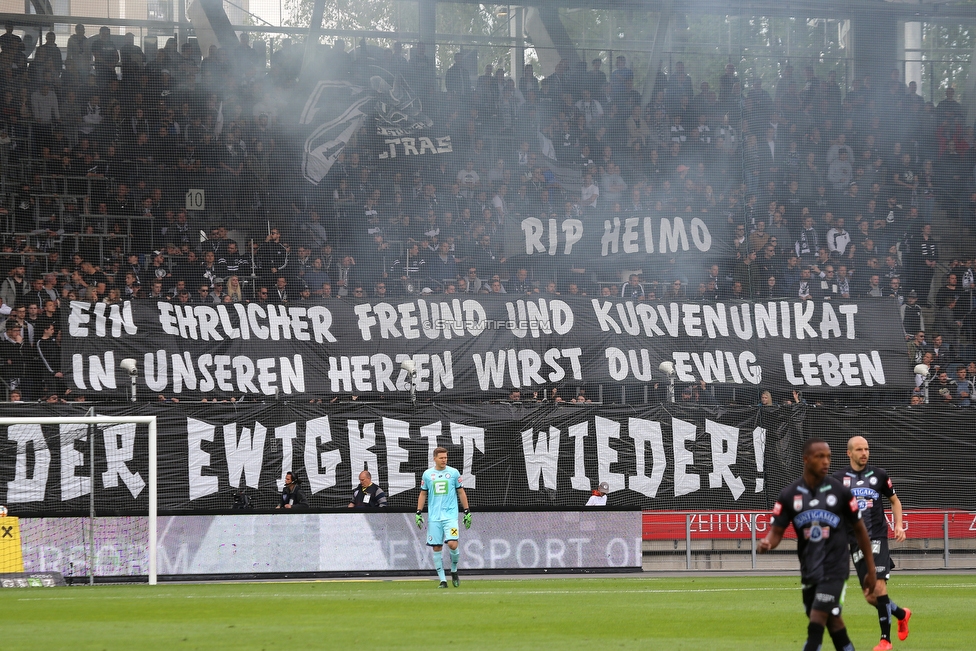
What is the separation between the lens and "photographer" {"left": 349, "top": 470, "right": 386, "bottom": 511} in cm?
1998

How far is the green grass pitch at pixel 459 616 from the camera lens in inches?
405

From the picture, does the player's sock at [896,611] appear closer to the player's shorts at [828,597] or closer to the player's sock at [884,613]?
the player's sock at [884,613]

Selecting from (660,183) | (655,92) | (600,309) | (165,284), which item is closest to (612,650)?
(600,309)

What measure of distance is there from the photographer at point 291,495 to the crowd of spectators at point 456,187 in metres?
3.19

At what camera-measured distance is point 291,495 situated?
20594 mm

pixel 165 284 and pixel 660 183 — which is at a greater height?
pixel 660 183

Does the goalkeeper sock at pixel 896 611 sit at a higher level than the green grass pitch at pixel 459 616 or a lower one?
higher

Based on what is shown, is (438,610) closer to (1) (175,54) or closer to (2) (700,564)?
(2) (700,564)

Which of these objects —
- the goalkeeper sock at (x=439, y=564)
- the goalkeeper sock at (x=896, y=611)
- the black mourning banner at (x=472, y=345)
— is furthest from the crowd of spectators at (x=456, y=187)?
the goalkeeper sock at (x=896, y=611)

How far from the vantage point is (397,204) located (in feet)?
80.9

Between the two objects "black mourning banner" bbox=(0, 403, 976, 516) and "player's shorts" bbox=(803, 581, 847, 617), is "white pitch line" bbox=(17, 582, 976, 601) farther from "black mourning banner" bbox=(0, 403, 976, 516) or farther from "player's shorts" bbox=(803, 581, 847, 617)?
"player's shorts" bbox=(803, 581, 847, 617)

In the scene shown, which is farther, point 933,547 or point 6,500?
point 933,547

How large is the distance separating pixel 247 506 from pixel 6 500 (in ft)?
12.1

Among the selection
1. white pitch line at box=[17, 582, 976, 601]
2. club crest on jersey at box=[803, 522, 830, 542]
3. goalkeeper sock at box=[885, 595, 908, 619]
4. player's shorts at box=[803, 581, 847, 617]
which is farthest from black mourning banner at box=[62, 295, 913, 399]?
player's shorts at box=[803, 581, 847, 617]
